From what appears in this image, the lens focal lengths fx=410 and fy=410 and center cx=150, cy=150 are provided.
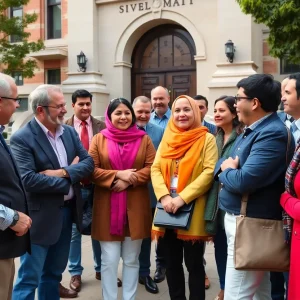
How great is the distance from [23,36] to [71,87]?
2.42 meters

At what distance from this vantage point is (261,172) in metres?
2.65

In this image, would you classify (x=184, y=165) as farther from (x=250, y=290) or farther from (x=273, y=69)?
(x=273, y=69)

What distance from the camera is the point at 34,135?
327 centimetres

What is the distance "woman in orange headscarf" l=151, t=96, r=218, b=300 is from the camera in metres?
3.36

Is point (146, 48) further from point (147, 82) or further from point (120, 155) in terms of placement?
point (120, 155)

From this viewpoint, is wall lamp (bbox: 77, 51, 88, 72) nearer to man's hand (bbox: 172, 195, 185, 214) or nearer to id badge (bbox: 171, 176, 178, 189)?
id badge (bbox: 171, 176, 178, 189)

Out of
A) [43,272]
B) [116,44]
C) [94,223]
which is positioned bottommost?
[43,272]

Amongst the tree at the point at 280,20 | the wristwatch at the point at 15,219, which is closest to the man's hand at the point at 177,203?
the wristwatch at the point at 15,219

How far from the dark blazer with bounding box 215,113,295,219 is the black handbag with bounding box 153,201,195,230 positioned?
545 millimetres

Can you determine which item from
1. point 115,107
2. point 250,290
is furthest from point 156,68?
point 250,290

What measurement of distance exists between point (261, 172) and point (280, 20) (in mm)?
6288

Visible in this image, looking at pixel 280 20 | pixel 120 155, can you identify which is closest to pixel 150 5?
pixel 280 20

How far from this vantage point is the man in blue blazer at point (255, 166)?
2676 mm

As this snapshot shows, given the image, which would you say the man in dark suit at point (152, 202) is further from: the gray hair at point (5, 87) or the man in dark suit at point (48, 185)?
the gray hair at point (5, 87)
